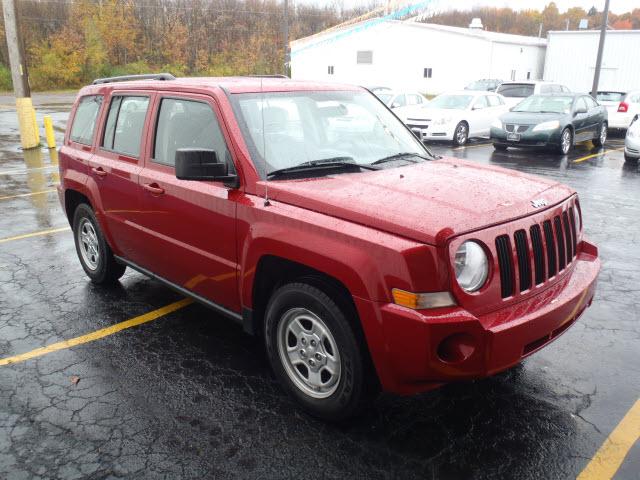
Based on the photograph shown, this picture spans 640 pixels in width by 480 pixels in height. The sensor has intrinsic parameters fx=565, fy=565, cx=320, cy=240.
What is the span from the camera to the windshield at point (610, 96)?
19625 mm

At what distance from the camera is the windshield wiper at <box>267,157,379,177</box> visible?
3.49 m

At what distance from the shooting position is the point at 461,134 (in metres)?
16.1

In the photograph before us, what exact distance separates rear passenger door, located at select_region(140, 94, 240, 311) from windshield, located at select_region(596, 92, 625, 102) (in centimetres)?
1948

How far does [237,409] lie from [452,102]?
599 inches

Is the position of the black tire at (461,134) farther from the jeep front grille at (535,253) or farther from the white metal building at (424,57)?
the white metal building at (424,57)

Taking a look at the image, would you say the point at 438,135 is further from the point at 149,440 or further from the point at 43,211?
the point at 149,440

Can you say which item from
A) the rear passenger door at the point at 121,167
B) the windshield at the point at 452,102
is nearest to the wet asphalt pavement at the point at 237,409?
the rear passenger door at the point at 121,167

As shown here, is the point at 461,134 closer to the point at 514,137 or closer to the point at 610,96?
the point at 514,137

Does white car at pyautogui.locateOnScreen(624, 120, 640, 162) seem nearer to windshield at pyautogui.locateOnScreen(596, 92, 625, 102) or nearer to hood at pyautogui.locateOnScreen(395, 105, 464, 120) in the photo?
hood at pyautogui.locateOnScreen(395, 105, 464, 120)

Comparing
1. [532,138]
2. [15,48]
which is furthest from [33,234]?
[532,138]

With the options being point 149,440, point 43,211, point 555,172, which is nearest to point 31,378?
point 149,440

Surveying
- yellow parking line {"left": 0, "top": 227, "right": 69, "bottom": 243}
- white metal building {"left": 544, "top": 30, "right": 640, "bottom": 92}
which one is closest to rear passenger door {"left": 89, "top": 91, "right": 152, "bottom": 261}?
yellow parking line {"left": 0, "top": 227, "right": 69, "bottom": 243}

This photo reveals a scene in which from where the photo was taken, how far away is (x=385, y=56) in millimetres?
39531

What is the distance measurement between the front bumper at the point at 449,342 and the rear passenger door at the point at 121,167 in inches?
95.7
